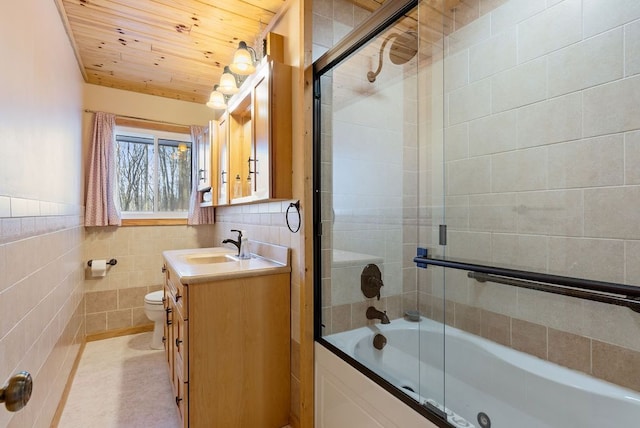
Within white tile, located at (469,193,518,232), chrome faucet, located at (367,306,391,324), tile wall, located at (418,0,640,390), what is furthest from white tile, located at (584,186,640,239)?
chrome faucet, located at (367,306,391,324)

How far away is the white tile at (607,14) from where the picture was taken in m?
1.29

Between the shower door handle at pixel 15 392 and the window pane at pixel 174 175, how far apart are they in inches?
117

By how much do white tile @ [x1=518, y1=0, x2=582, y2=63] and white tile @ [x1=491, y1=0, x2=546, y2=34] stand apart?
36 millimetres

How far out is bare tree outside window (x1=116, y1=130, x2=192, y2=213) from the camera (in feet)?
10.7

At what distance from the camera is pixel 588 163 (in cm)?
141

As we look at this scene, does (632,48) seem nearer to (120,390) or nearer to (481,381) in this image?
(481,381)

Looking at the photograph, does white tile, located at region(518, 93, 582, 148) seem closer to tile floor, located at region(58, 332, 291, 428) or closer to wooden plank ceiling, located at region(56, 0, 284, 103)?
wooden plank ceiling, located at region(56, 0, 284, 103)

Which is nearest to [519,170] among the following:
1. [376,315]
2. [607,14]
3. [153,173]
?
[607,14]

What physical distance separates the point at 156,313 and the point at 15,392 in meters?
2.23

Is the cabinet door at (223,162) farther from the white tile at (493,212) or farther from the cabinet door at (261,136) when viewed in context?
the white tile at (493,212)

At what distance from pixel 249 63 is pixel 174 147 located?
6.49ft

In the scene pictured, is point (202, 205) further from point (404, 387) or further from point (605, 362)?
point (605, 362)

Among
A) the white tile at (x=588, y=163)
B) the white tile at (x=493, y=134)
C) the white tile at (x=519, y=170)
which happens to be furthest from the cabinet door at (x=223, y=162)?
the white tile at (x=588, y=163)

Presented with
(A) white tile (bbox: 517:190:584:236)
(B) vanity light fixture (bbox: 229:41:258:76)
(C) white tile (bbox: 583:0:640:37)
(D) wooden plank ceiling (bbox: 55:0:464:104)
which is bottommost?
(A) white tile (bbox: 517:190:584:236)
